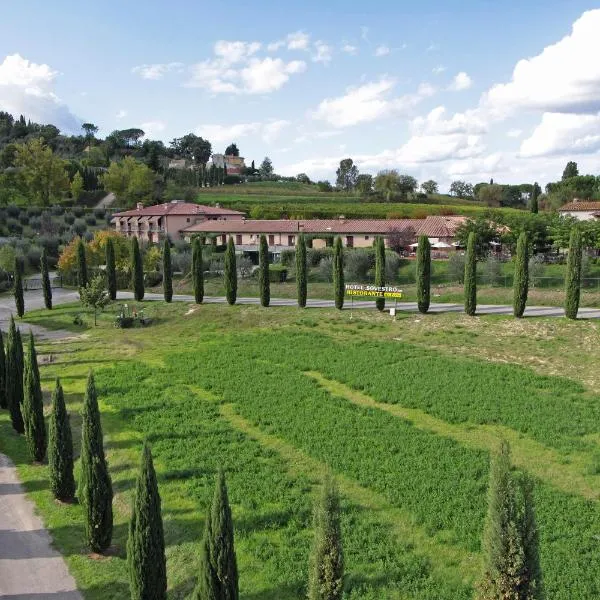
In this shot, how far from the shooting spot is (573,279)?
31.9 metres

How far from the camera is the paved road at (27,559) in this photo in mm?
11781

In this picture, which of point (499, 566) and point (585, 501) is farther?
point (585, 501)

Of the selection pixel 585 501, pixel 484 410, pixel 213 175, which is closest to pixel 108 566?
pixel 585 501

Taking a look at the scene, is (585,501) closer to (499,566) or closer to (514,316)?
(499,566)

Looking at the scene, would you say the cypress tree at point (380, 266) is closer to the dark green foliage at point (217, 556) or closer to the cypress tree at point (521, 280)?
the cypress tree at point (521, 280)

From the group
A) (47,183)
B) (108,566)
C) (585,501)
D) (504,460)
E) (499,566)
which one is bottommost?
(108,566)

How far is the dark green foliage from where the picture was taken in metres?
9.16

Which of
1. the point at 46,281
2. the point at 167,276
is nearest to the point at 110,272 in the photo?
the point at 46,281

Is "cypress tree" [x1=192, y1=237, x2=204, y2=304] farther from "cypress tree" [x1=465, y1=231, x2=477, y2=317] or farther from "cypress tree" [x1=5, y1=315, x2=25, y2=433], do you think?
"cypress tree" [x1=5, y1=315, x2=25, y2=433]

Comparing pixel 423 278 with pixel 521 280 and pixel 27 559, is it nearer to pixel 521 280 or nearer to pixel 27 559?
pixel 521 280

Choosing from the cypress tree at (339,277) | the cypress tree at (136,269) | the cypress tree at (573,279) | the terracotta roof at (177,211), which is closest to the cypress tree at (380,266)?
the cypress tree at (339,277)

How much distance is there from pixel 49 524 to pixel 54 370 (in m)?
14.8

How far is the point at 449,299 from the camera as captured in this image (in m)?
41.4

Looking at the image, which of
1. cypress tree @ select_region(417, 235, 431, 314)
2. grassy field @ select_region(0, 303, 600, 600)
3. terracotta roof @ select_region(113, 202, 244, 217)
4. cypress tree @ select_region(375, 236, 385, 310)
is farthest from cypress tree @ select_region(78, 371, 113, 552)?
terracotta roof @ select_region(113, 202, 244, 217)
